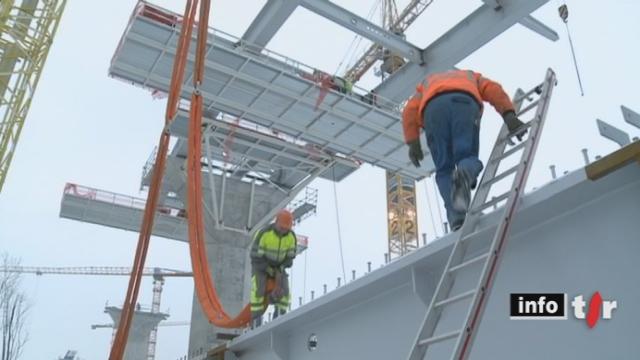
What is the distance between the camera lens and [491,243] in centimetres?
422

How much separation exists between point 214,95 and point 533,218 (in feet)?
38.3

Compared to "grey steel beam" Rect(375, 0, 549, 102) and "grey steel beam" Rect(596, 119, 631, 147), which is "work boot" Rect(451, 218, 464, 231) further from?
"grey steel beam" Rect(375, 0, 549, 102)

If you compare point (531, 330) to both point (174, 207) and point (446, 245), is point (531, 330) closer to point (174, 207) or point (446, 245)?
point (446, 245)

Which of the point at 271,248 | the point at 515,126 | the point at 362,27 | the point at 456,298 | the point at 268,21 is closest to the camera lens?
the point at 456,298

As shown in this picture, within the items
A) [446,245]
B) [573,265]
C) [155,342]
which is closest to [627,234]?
[573,265]

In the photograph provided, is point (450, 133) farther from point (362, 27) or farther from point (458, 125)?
point (362, 27)

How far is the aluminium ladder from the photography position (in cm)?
323

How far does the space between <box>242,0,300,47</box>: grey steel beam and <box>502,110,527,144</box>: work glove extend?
805 cm

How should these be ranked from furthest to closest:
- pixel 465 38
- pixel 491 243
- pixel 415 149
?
pixel 465 38
pixel 415 149
pixel 491 243

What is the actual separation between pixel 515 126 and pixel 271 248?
4.76 m

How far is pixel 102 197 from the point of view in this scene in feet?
90.4

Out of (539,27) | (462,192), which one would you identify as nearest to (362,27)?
(539,27)

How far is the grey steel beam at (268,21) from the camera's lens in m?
12.3

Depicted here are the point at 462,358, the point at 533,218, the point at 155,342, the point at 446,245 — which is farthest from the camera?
the point at 155,342
